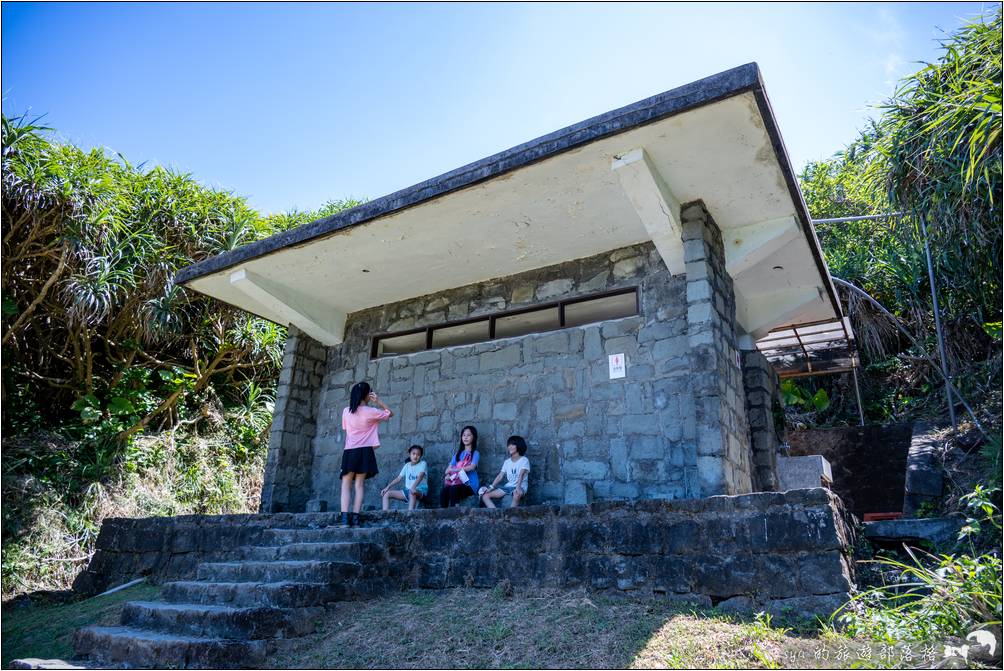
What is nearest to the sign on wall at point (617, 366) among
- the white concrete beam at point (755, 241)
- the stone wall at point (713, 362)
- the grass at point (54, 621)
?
the stone wall at point (713, 362)

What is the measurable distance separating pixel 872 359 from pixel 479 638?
10174 millimetres

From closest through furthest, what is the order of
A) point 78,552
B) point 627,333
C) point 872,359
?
point 627,333
point 78,552
point 872,359

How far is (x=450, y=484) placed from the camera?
6531 mm

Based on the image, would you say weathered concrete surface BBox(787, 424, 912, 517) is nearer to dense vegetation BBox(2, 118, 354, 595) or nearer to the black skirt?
the black skirt

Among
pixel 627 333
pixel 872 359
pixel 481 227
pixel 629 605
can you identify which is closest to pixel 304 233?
pixel 481 227

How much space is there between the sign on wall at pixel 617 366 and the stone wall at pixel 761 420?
5.19ft

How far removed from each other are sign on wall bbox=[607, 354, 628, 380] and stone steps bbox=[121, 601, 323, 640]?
10.6ft

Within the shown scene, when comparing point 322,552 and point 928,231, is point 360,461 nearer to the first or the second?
point 322,552

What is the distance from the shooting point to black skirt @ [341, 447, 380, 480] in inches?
233

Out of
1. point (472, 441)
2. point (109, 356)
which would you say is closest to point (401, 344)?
point (472, 441)

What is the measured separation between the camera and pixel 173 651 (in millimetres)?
3881

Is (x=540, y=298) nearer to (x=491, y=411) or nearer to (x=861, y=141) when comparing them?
(x=491, y=411)

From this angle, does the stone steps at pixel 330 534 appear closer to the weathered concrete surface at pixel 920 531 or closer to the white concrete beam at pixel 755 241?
the weathered concrete surface at pixel 920 531

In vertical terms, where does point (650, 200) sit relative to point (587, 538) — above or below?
above
